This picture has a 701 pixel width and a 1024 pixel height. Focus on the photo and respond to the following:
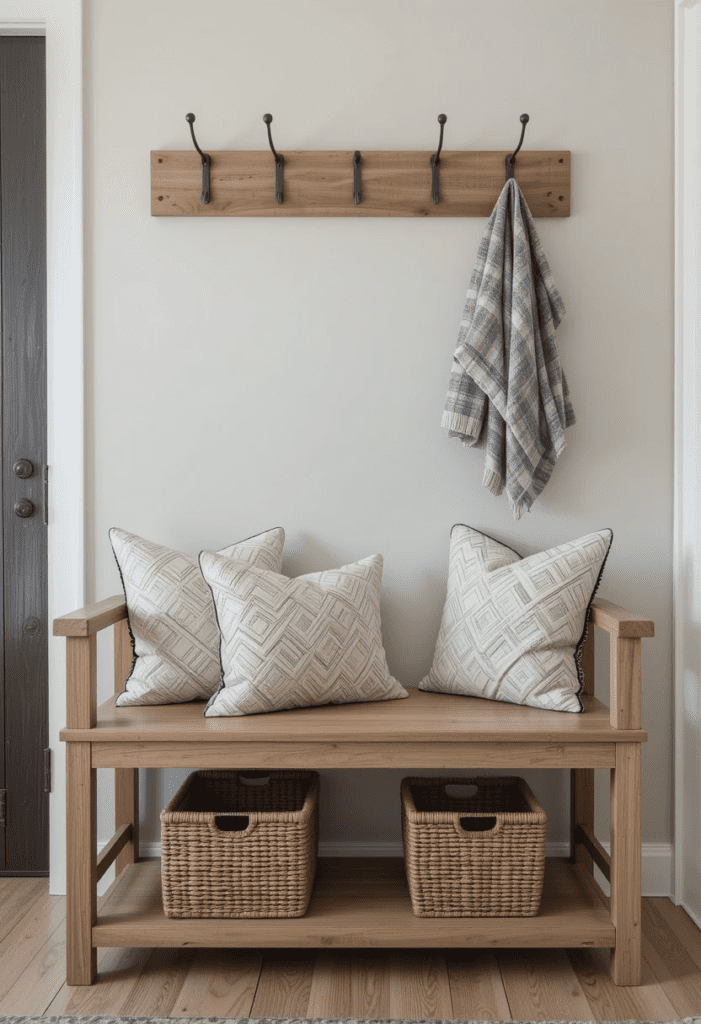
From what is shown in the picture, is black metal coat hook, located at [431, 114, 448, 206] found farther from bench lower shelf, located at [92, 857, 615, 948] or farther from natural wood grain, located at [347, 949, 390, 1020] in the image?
natural wood grain, located at [347, 949, 390, 1020]

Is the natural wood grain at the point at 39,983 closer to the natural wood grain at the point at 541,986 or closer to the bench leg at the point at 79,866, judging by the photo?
the bench leg at the point at 79,866

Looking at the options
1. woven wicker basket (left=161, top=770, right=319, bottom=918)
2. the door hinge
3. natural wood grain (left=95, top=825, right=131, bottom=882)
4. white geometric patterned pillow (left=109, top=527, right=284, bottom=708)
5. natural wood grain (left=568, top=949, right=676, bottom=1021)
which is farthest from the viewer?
the door hinge

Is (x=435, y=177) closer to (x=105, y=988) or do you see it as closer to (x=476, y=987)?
(x=476, y=987)

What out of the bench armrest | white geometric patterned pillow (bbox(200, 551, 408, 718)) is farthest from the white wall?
the bench armrest

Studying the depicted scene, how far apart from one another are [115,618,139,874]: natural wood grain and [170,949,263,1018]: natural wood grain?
36 centimetres

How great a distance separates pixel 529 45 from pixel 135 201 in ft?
3.59

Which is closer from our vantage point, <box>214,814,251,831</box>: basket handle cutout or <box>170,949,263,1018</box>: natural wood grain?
<box>170,949,263,1018</box>: natural wood grain

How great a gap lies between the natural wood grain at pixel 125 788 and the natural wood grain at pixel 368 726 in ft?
0.73

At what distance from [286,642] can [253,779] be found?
0.54 meters

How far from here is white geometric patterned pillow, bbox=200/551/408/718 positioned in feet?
5.77

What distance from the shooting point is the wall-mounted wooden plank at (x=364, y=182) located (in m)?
2.08

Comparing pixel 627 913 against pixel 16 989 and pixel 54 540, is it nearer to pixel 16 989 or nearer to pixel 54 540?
pixel 16 989

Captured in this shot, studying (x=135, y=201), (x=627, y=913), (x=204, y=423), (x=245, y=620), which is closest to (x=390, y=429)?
(x=204, y=423)

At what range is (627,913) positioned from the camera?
1675 millimetres
